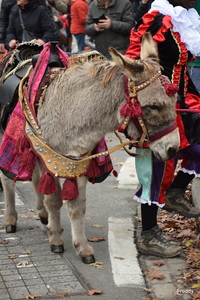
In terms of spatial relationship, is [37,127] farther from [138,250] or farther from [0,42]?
[0,42]

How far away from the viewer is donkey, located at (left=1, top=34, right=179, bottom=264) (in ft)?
13.9

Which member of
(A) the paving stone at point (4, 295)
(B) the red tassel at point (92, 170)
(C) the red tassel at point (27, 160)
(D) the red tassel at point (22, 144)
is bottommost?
(A) the paving stone at point (4, 295)

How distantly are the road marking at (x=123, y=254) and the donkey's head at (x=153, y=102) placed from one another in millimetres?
1039

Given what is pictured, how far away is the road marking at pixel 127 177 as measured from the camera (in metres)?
7.33

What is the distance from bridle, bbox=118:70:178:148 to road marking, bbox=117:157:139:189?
9.69 feet

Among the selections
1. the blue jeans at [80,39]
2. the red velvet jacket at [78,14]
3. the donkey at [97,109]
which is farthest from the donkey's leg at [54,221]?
the blue jeans at [80,39]

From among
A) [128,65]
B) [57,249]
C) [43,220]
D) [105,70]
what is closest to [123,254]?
[57,249]

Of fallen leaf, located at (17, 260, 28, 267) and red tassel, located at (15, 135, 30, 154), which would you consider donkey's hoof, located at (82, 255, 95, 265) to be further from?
red tassel, located at (15, 135, 30, 154)

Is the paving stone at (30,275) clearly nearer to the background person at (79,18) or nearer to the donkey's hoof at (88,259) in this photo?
the donkey's hoof at (88,259)

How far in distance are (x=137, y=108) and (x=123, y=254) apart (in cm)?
158

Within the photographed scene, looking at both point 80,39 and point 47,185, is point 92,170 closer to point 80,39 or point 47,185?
point 47,185

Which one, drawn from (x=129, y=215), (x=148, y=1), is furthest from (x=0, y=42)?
(x=129, y=215)

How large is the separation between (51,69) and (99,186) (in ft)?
9.11

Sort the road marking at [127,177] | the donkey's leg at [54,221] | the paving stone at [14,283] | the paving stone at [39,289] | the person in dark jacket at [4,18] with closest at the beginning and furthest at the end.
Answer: the paving stone at [39,289] → the paving stone at [14,283] → the donkey's leg at [54,221] → the road marking at [127,177] → the person in dark jacket at [4,18]
